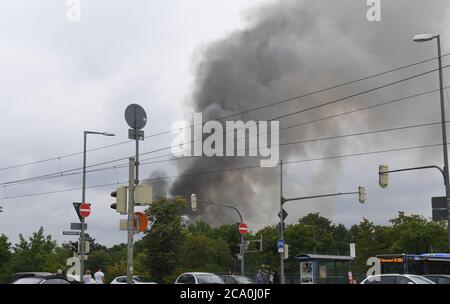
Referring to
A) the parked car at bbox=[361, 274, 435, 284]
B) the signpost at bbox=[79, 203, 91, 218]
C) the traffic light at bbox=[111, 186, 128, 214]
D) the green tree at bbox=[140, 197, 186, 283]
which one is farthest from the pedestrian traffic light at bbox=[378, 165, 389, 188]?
the green tree at bbox=[140, 197, 186, 283]

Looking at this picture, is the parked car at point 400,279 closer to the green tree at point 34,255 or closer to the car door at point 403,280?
the car door at point 403,280

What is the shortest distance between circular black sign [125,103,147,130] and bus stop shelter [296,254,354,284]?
2213 cm

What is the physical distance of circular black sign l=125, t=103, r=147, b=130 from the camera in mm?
14719

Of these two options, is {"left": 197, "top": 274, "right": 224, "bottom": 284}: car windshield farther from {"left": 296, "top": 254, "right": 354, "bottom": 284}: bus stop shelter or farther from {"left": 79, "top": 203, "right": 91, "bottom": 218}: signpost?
{"left": 296, "top": 254, "right": 354, "bottom": 284}: bus stop shelter

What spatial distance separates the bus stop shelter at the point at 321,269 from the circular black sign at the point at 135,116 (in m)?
22.1

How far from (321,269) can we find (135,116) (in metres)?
23.3

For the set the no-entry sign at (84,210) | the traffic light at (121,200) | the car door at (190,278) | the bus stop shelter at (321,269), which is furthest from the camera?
the bus stop shelter at (321,269)

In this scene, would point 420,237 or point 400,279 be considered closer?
point 400,279

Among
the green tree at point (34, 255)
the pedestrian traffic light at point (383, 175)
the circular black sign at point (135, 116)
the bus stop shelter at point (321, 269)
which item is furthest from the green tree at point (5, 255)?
the circular black sign at point (135, 116)

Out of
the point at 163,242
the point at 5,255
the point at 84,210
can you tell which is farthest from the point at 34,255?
the point at 84,210

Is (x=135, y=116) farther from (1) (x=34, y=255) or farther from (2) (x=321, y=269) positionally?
(1) (x=34, y=255)

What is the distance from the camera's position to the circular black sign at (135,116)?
14719mm

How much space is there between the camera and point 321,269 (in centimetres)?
3509
